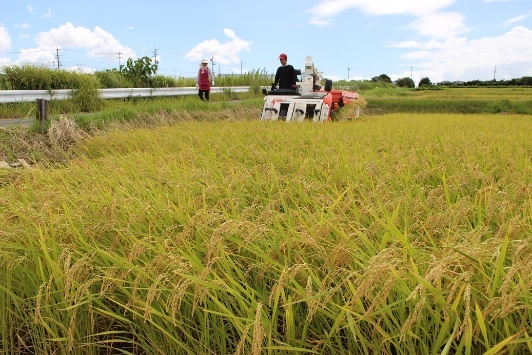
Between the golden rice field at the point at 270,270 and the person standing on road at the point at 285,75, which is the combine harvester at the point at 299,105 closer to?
the person standing on road at the point at 285,75

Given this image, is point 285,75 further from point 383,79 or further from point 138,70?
point 383,79

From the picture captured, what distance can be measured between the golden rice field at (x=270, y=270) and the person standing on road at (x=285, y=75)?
6.82 metres

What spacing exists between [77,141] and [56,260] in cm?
509

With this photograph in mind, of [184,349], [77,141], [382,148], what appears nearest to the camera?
[184,349]

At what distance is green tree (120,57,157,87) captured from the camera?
15.9 metres

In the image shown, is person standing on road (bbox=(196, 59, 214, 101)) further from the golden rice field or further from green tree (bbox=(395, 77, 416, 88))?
green tree (bbox=(395, 77, 416, 88))

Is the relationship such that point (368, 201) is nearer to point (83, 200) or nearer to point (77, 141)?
point (83, 200)

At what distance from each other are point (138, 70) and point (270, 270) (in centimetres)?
1555

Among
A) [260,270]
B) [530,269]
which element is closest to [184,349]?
[260,270]

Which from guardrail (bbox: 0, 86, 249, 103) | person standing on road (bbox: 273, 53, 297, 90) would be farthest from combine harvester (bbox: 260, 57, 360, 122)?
guardrail (bbox: 0, 86, 249, 103)

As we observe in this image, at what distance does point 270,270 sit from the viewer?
5.14 ft

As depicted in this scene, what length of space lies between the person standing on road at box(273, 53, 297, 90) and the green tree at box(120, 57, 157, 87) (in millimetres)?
7684

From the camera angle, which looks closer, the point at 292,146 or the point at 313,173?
the point at 313,173

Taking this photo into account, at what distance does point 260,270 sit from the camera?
1.65 m
